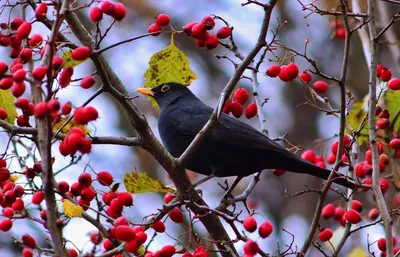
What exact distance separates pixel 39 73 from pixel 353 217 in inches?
74.5

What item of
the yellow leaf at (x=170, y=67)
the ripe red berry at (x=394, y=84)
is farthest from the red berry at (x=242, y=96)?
the ripe red berry at (x=394, y=84)

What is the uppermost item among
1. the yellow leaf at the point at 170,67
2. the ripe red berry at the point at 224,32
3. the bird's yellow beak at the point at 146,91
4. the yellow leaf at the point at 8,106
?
the bird's yellow beak at the point at 146,91

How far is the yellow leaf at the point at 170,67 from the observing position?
3850 mm

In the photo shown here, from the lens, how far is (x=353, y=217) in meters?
3.49

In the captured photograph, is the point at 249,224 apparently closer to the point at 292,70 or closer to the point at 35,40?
the point at 292,70

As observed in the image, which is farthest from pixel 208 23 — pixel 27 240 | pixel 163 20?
pixel 27 240

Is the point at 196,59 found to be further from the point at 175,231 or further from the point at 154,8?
the point at 175,231

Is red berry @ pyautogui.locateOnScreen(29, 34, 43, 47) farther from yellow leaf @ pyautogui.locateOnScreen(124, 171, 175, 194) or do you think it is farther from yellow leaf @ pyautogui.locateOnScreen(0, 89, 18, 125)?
yellow leaf @ pyautogui.locateOnScreen(124, 171, 175, 194)

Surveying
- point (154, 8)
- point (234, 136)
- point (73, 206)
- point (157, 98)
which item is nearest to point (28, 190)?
point (73, 206)

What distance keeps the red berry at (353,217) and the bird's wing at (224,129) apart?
3.10 feet

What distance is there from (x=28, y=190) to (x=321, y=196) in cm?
134

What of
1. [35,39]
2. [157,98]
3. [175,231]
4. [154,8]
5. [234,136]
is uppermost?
[154,8]

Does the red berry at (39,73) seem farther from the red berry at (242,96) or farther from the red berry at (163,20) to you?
the red berry at (242,96)

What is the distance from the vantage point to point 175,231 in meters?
9.85
